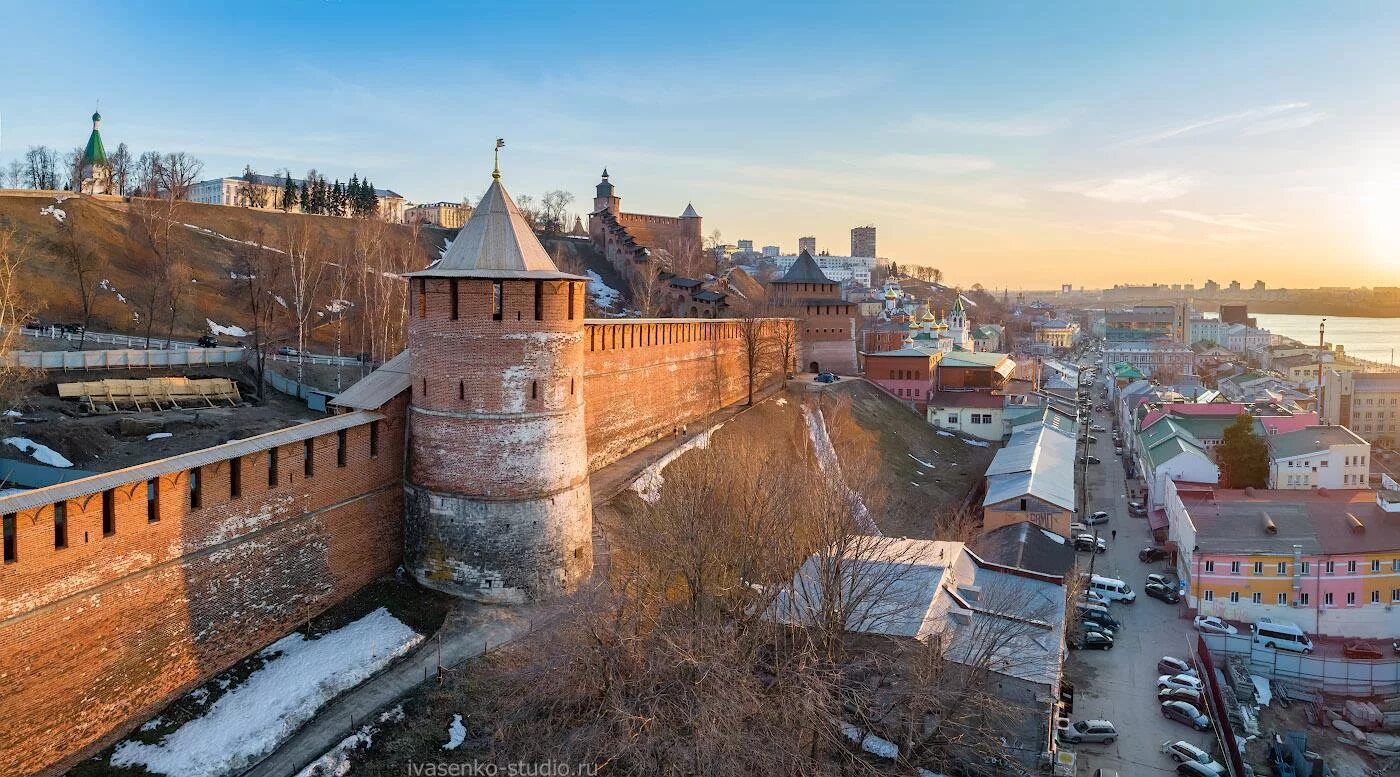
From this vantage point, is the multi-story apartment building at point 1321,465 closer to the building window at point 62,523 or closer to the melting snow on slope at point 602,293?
the melting snow on slope at point 602,293

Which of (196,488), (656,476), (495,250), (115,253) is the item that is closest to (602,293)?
(115,253)

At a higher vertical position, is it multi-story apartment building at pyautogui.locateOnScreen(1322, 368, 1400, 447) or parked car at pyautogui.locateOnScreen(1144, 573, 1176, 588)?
multi-story apartment building at pyautogui.locateOnScreen(1322, 368, 1400, 447)

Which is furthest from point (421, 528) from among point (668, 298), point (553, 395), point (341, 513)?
point (668, 298)

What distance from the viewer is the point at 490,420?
14.0 m

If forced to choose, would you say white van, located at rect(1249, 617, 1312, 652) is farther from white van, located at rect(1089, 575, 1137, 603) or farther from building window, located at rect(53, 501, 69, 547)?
building window, located at rect(53, 501, 69, 547)

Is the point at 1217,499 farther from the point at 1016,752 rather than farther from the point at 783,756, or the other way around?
the point at 783,756

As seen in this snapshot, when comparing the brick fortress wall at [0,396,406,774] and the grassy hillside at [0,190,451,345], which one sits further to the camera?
the grassy hillside at [0,190,451,345]

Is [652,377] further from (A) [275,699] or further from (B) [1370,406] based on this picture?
(B) [1370,406]

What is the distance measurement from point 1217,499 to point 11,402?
110ft

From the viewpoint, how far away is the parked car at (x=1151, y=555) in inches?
1131

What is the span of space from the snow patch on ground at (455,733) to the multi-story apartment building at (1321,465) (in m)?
33.9

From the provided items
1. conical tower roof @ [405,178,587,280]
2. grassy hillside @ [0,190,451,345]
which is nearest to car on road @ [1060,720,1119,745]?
conical tower roof @ [405,178,587,280]

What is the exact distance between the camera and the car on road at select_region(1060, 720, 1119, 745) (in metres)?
17.3

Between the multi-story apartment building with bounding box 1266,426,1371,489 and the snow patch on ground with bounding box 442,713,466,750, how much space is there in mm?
33869
